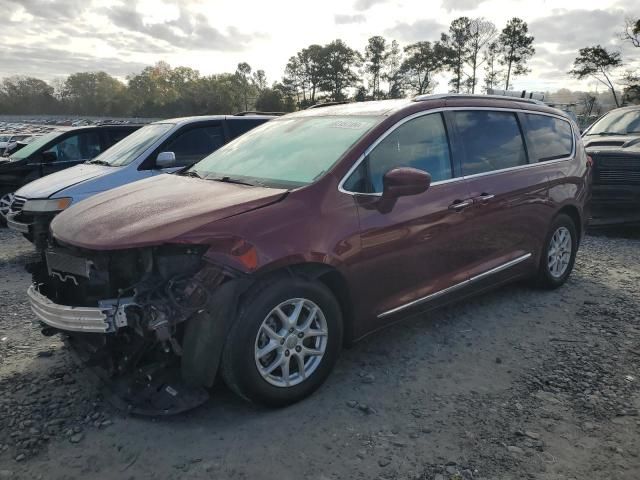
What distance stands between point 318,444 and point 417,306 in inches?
53.8

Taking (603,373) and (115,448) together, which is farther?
(603,373)

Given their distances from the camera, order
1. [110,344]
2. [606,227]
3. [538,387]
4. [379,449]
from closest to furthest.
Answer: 1. [379,449]
2. [110,344]
3. [538,387]
4. [606,227]

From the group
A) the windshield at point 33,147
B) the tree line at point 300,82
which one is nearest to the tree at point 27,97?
the tree line at point 300,82

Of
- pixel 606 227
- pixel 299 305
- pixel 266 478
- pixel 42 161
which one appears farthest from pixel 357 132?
pixel 42 161

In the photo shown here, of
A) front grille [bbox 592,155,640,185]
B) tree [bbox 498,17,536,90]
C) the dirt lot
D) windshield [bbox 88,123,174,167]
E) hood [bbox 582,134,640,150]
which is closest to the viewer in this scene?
the dirt lot

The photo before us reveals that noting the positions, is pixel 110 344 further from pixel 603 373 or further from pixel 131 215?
pixel 603 373

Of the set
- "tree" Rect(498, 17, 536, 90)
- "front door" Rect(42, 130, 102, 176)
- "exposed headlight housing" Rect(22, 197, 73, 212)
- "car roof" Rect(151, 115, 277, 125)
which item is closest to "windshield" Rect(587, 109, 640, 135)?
"car roof" Rect(151, 115, 277, 125)

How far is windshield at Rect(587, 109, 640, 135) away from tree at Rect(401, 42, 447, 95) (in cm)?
4928

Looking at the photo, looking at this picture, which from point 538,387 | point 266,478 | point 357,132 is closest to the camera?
point 266,478

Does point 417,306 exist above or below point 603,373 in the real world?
above

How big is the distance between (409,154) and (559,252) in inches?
95.8

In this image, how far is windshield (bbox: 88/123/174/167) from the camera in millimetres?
6660

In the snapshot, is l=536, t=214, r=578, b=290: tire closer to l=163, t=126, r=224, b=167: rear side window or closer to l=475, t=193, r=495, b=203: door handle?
l=475, t=193, r=495, b=203: door handle

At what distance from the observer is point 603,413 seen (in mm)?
3018
